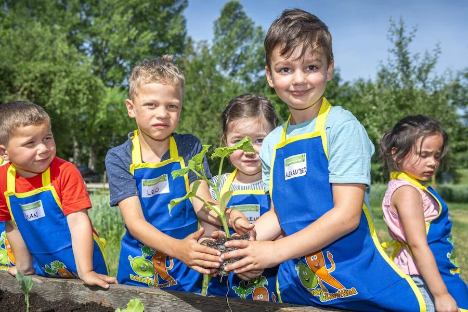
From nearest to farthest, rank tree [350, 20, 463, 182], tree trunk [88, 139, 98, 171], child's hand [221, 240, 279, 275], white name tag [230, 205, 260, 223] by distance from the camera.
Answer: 1. child's hand [221, 240, 279, 275]
2. white name tag [230, 205, 260, 223]
3. tree [350, 20, 463, 182]
4. tree trunk [88, 139, 98, 171]

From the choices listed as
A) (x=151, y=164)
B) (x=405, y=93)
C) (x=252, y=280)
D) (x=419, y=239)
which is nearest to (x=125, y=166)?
(x=151, y=164)

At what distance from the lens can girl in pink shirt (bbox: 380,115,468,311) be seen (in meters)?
2.03

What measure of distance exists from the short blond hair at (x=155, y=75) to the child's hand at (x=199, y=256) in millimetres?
950

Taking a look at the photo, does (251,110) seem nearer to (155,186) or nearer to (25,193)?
(155,186)

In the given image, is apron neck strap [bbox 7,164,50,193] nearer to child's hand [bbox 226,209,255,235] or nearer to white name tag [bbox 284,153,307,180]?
child's hand [bbox 226,209,255,235]

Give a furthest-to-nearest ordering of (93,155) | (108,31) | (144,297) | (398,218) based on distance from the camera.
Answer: (93,155)
(108,31)
(398,218)
(144,297)

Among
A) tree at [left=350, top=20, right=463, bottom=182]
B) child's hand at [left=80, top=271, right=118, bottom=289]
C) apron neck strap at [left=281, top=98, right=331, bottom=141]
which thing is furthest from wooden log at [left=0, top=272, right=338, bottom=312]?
tree at [left=350, top=20, right=463, bottom=182]

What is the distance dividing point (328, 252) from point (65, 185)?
1.46 meters

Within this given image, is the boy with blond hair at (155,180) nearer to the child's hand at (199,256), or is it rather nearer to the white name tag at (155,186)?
the white name tag at (155,186)

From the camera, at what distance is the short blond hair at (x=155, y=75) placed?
2342 mm

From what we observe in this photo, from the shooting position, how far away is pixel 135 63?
32219 millimetres

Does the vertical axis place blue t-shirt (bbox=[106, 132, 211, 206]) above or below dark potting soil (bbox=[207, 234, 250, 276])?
above

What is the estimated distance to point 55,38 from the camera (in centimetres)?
2783

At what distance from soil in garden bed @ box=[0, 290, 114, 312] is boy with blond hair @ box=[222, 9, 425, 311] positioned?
0.83 meters
